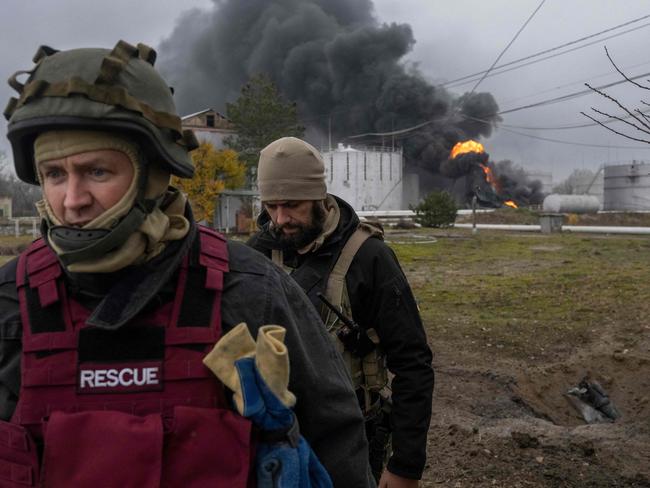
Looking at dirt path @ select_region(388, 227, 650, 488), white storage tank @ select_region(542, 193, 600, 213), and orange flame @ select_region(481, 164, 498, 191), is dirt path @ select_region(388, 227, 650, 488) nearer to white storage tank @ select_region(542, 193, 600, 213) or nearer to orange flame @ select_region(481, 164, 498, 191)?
white storage tank @ select_region(542, 193, 600, 213)

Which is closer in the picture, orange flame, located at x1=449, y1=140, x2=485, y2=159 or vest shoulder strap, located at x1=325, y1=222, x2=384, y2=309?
vest shoulder strap, located at x1=325, y1=222, x2=384, y2=309

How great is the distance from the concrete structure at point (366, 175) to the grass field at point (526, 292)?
119 ft

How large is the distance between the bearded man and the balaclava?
3.13 ft

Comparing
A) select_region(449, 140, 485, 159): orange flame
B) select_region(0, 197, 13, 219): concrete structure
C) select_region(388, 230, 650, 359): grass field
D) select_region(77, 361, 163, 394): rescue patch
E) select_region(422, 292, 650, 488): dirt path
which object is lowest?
select_region(422, 292, 650, 488): dirt path

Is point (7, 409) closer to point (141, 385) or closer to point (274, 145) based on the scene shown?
point (141, 385)

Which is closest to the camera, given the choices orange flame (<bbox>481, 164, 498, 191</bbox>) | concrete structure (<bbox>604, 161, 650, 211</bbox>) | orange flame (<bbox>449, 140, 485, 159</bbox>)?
concrete structure (<bbox>604, 161, 650, 211</bbox>)

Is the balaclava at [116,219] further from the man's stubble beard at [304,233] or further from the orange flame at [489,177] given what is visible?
the orange flame at [489,177]

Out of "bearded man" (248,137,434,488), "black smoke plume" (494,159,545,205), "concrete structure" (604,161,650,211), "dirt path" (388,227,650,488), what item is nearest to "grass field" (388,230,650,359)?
"dirt path" (388,227,650,488)

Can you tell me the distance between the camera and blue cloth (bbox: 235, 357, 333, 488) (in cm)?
125

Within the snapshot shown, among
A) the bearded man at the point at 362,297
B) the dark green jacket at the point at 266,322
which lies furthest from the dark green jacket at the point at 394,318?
the dark green jacket at the point at 266,322

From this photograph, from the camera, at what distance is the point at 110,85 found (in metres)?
1.37

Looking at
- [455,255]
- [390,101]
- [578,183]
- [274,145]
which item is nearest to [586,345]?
[274,145]

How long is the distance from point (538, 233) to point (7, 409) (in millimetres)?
26608

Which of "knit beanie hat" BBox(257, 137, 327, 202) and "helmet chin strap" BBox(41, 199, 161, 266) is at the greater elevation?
"knit beanie hat" BBox(257, 137, 327, 202)
